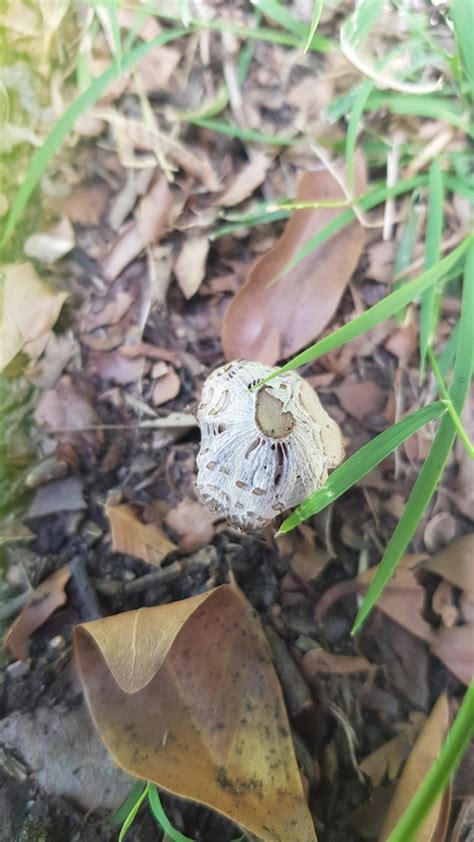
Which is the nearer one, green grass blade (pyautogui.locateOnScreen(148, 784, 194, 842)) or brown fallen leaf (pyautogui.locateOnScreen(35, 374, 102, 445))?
green grass blade (pyautogui.locateOnScreen(148, 784, 194, 842))

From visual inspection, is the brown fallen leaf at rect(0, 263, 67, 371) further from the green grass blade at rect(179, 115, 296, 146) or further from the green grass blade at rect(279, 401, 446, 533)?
the green grass blade at rect(279, 401, 446, 533)

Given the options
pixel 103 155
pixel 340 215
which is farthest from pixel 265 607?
pixel 103 155

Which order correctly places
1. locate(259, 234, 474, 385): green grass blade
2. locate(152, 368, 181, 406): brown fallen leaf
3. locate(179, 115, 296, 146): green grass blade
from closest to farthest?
locate(259, 234, 474, 385): green grass blade
locate(152, 368, 181, 406): brown fallen leaf
locate(179, 115, 296, 146): green grass blade

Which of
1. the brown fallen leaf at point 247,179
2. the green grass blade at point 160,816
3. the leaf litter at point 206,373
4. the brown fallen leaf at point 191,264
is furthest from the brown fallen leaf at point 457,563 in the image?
the brown fallen leaf at point 247,179

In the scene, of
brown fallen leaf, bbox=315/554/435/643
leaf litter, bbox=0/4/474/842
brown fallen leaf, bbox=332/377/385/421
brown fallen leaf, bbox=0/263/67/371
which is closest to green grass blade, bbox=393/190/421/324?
leaf litter, bbox=0/4/474/842

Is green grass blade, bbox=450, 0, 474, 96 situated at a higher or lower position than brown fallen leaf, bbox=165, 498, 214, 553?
higher

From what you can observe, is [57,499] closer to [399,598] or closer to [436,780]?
[399,598]

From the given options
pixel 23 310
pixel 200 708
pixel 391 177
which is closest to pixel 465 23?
pixel 391 177

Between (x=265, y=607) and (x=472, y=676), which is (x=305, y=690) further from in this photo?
(x=472, y=676)
